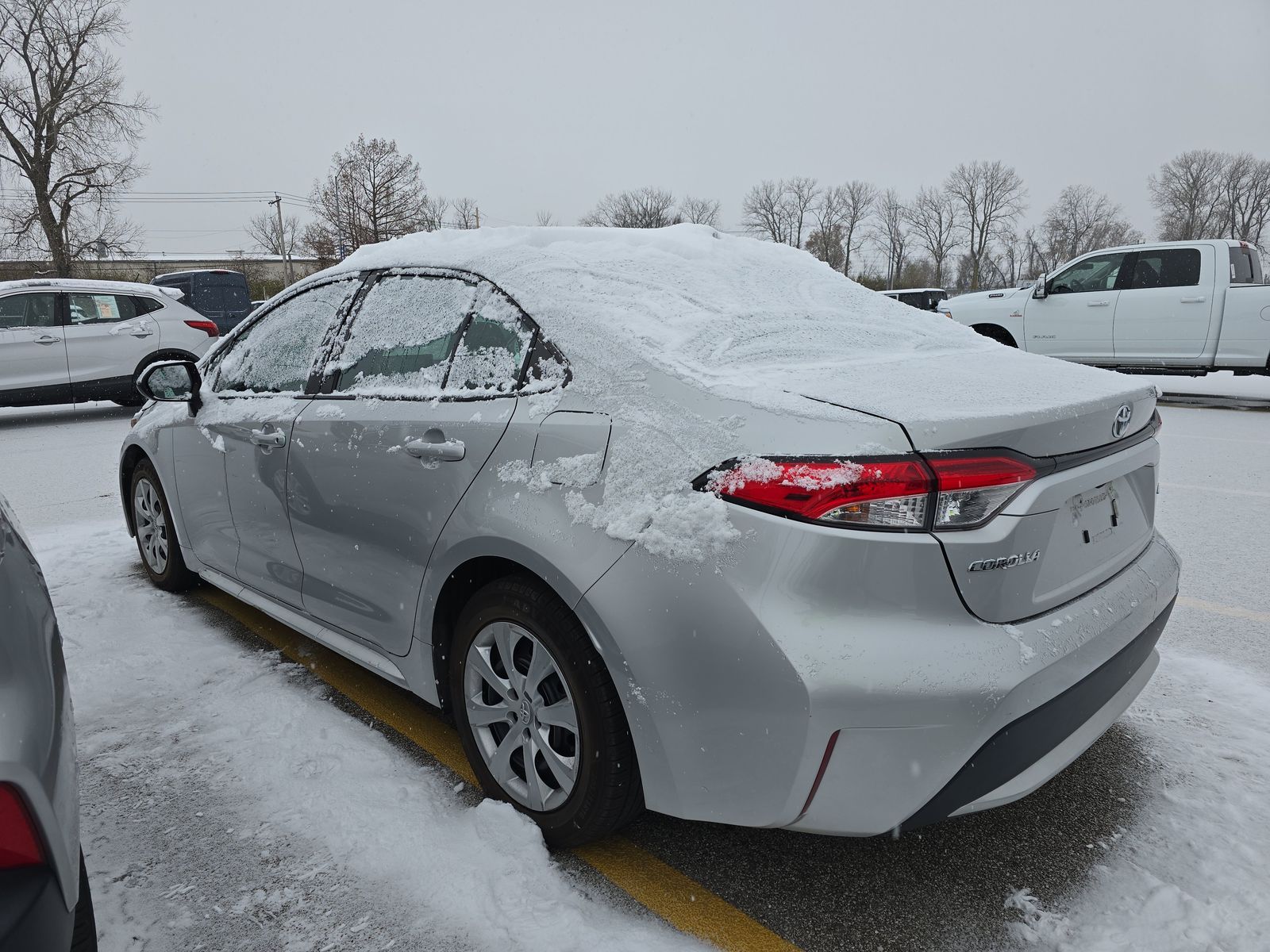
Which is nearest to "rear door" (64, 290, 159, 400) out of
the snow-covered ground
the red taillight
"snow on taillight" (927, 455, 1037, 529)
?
the snow-covered ground

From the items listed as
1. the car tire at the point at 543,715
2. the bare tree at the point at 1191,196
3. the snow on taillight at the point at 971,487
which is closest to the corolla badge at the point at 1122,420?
the snow on taillight at the point at 971,487

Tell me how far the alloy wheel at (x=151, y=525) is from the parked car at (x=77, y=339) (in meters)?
6.67

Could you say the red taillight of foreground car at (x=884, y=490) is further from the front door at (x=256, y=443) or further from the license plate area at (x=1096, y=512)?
the front door at (x=256, y=443)

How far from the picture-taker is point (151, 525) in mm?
4254

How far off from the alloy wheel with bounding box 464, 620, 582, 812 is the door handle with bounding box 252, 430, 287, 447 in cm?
118

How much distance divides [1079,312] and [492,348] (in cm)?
1157

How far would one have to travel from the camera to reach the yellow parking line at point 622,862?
1.95 meters

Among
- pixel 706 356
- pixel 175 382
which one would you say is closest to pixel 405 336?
pixel 706 356

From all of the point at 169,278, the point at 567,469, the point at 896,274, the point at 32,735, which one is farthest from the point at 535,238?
the point at 896,274

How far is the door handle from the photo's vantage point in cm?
296

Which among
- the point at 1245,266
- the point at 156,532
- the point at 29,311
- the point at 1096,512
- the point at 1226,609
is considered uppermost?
the point at 29,311

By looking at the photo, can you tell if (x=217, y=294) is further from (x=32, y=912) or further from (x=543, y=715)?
(x=32, y=912)

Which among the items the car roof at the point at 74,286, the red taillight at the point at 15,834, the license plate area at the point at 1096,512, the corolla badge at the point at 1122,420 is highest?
the car roof at the point at 74,286

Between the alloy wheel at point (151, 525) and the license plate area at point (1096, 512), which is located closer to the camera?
the license plate area at point (1096, 512)
